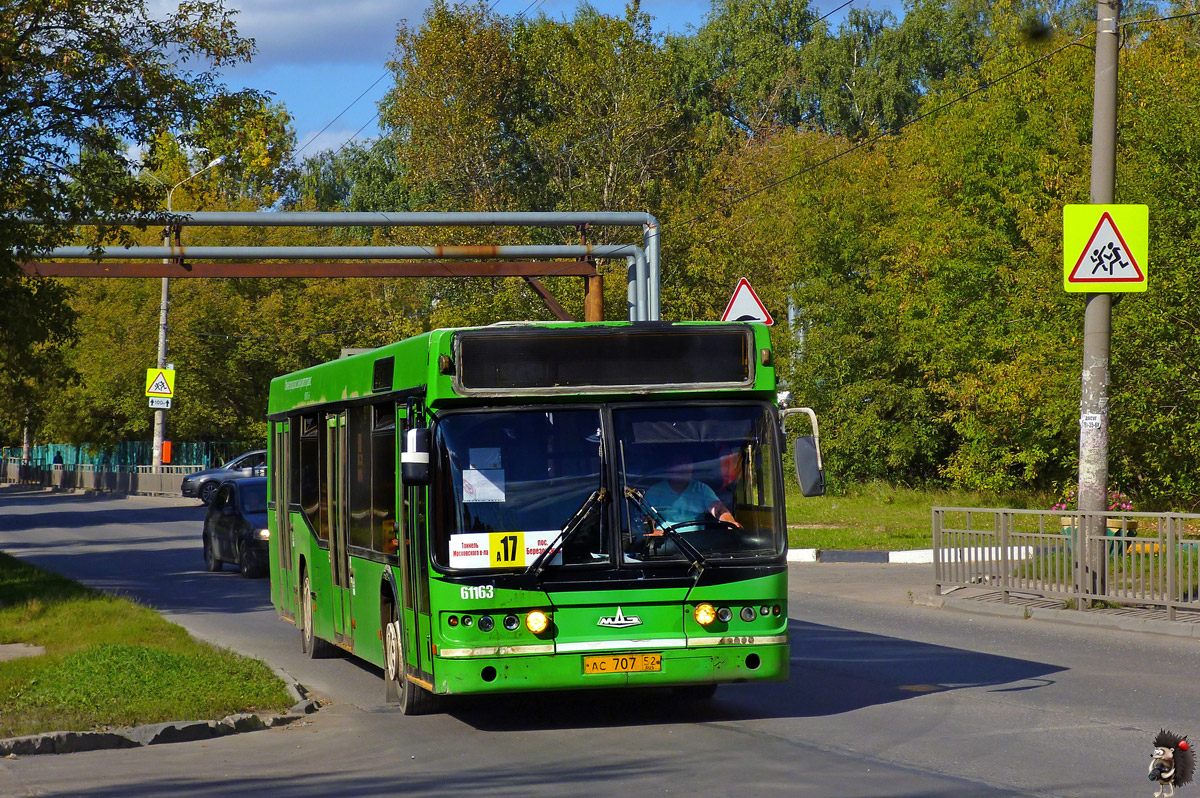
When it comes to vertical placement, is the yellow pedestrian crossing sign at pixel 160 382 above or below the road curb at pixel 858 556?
above

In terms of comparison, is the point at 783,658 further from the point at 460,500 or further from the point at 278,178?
the point at 278,178

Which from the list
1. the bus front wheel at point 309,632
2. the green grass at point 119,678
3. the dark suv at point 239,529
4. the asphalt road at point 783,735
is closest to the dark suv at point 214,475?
the dark suv at point 239,529

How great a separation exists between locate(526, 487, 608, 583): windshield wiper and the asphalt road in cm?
109

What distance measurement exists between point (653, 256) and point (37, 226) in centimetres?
1042

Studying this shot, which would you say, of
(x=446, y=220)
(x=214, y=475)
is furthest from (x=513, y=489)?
(x=214, y=475)

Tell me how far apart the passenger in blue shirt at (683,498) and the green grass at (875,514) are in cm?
1184

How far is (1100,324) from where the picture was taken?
16.5 m

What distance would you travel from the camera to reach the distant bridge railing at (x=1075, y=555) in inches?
578

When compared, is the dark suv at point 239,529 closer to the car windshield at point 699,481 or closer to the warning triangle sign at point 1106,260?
the warning triangle sign at point 1106,260

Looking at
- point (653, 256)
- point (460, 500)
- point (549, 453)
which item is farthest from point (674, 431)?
point (653, 256)

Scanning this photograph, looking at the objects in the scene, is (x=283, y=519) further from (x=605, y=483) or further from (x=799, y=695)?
(x=605, y=483)

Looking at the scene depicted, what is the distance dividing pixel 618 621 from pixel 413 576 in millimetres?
1412

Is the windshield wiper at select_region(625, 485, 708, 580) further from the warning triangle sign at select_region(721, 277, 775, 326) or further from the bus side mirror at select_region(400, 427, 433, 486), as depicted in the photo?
the warning triangle sign at select_region(721, 277, 775, 326)

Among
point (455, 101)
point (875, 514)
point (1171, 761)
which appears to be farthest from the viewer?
point (455, 101)
